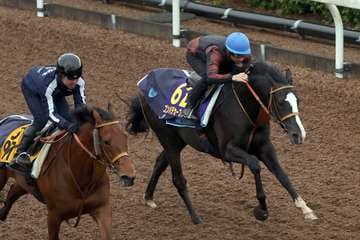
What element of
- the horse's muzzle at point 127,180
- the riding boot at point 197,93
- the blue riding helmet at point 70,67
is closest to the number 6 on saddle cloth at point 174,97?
the riding boot at point 197,93

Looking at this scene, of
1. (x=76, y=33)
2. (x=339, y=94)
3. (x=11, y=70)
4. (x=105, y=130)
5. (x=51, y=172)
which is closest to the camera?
(x=105, y=130)

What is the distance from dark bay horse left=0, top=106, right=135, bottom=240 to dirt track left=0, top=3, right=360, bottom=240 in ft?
2.86

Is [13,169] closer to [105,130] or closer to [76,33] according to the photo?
[105,130]

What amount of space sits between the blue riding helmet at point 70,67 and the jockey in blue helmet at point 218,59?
1.23 m

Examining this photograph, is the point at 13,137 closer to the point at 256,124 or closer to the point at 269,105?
the point at 256,124

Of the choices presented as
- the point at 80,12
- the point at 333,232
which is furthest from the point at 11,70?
the point at 333,232

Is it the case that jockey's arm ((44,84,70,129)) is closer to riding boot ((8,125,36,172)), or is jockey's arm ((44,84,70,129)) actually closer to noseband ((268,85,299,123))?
riding boot ((8,125,36,172))

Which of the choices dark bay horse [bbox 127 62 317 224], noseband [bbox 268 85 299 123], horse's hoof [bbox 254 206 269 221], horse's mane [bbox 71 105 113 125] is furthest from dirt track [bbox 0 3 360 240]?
horse's mane [bbox 71 105 113 125]

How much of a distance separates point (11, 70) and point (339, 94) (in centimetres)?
407

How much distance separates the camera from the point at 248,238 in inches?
322

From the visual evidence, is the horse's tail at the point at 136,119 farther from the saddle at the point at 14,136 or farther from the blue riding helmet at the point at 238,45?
the blue riding helmet at the point at 238,45

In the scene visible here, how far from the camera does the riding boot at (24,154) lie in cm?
777

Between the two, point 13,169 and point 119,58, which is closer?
point 13,169

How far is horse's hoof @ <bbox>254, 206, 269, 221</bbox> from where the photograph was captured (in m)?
8.12
